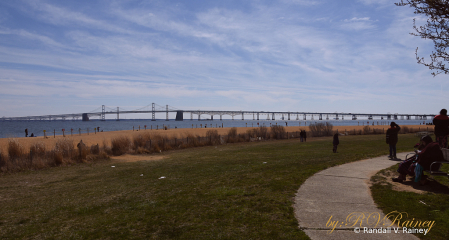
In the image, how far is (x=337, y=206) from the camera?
5918 millimetres

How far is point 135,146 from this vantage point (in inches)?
883

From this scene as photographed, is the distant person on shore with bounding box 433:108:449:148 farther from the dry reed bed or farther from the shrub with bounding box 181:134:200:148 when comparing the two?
the shrub with bounding box 181:134:200:148

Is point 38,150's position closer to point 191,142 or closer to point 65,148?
point 65,148

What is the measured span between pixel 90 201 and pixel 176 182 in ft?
8.80

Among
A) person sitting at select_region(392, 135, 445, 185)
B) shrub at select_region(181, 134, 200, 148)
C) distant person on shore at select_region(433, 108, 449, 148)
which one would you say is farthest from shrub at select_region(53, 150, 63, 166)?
distant person on shore at select_region(433, 108, 449, 148)

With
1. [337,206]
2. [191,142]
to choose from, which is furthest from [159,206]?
[191,142]

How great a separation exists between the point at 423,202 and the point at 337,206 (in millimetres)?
1842

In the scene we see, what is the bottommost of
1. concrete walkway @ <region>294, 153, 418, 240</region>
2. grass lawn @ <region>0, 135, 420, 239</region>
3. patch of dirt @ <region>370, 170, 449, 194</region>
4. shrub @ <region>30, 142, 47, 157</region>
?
grass lawn @ <region>0, 135, 420, 239</region>

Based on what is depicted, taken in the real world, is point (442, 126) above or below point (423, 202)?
above

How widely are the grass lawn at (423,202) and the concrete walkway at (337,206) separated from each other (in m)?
0.26

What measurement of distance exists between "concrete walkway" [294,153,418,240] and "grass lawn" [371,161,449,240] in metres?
0.26

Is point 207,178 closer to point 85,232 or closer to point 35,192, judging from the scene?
point 85,232

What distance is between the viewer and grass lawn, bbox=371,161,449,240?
16.0 feet

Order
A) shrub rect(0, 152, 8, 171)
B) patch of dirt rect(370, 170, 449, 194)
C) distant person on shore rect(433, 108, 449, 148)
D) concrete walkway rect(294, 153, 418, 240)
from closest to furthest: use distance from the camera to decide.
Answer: concrete walkway rect(294, 153, 418, 240) → patch of dirt rect(370, 170, 449, 194) → distant person on shore rect(433, 108, 449, 148) → shrub rect(0, 152, 8, 171)
